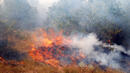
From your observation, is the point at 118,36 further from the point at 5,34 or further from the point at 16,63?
the point at 5,34

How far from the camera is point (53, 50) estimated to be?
12.6 m

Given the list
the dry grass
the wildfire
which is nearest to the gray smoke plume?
the wildfire

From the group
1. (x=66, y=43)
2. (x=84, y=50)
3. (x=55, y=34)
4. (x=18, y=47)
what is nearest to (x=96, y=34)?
(x=84, y=50)

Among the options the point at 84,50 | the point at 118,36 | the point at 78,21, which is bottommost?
the point at 84,50

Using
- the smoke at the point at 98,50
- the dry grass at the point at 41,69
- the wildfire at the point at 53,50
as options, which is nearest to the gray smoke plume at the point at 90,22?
the smoke at the point at 98,50

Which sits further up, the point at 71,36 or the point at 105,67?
the point at 71,36

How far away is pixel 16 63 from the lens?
11867 mm

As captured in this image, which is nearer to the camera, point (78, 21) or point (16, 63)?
point (16, 63)

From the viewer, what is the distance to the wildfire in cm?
1225

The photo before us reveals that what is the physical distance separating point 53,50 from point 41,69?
2.27 m

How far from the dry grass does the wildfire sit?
551 millimetres

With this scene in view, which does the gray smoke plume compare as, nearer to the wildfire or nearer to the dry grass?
the wildfire

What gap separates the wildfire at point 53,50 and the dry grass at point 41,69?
1.81ft

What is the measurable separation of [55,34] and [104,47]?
5381mm
